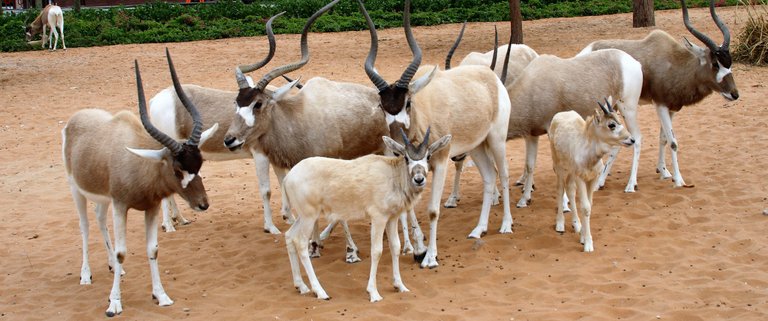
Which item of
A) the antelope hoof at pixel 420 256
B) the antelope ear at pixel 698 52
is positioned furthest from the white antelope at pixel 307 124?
the antelope ear at pixel 698 52

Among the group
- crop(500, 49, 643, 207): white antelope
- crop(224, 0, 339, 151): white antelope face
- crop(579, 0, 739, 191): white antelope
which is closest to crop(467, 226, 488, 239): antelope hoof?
crop(500, 49, 643, 207): white antelope

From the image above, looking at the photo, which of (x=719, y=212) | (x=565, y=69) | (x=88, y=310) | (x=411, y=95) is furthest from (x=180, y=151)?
(x=719, y=212)

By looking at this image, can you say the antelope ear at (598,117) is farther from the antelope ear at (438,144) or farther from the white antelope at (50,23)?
the white antelope at (50,23)

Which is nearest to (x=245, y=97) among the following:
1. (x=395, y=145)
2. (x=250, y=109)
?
(x=250, y=109)

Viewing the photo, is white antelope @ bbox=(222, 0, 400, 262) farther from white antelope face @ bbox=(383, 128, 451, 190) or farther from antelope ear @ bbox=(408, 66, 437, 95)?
white antelope face @ bbox=(383, 128, 451, 190)

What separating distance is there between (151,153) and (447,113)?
3074 millimetres

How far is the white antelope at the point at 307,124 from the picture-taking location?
880cm

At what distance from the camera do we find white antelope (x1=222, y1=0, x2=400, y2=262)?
8797mm

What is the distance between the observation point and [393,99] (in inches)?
330

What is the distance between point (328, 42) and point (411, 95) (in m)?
15.1

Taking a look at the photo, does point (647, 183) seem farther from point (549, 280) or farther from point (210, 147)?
point (210, 147)

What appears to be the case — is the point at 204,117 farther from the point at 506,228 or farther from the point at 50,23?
the point at 50,23

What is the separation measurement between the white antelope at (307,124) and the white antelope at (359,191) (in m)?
1.07

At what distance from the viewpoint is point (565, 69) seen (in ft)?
34.9
